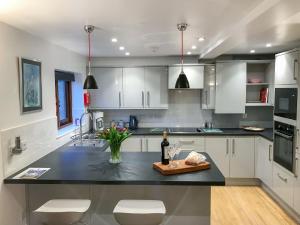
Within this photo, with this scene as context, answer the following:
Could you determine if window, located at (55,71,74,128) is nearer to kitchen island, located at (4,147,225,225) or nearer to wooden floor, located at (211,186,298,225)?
kitchen island, located at (4,147,225,225)

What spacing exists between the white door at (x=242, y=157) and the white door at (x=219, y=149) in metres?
0.10

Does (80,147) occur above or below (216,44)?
below

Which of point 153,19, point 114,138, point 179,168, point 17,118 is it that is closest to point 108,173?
point 114,138

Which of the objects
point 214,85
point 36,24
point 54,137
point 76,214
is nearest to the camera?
point 76,214

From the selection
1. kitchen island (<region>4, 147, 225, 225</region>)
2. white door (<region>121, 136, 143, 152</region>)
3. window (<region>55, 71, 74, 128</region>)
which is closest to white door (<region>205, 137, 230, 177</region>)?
white door (<region>121, 136, 143, 152</region>)

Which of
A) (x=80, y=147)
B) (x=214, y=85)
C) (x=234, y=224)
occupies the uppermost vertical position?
(x=214, y=85)

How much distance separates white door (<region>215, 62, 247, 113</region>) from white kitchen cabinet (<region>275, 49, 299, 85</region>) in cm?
88

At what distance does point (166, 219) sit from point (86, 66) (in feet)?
10.6

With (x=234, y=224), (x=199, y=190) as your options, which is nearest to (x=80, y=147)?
(x=199, y=190)

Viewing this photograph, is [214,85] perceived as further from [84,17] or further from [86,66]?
[84,17]

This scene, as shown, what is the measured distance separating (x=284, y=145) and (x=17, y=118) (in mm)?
3290

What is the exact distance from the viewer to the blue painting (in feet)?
8.46

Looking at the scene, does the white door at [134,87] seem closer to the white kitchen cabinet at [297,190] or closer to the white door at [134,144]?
the white door at [134,144]

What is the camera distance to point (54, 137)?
3.30m
